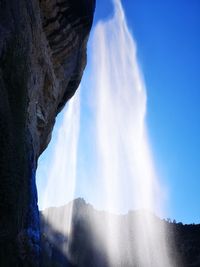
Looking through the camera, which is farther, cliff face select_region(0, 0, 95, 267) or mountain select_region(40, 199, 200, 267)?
mountain select_region(40, 199, 200, 267)

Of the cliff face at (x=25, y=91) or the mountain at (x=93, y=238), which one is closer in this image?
the cliff face at (x=25, y=91)

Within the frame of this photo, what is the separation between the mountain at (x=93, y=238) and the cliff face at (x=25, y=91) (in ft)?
66.9

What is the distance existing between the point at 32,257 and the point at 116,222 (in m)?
28.3

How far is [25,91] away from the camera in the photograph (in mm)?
6113

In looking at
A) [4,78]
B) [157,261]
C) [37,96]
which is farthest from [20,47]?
[157,261]

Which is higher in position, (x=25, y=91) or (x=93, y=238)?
(x=93, y=238)

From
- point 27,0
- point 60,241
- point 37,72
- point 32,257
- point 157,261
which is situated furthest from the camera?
point 60,241

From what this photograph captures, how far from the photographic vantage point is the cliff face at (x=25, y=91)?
476 centimetres

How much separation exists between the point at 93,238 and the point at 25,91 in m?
28.3

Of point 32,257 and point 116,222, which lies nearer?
point 32,257

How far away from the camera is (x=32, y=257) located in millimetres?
5117

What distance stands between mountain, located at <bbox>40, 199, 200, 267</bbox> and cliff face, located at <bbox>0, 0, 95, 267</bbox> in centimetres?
2038

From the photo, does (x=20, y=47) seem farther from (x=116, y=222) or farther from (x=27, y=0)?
(x=116, y=222)

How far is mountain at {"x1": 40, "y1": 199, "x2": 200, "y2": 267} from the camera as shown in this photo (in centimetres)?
2736
